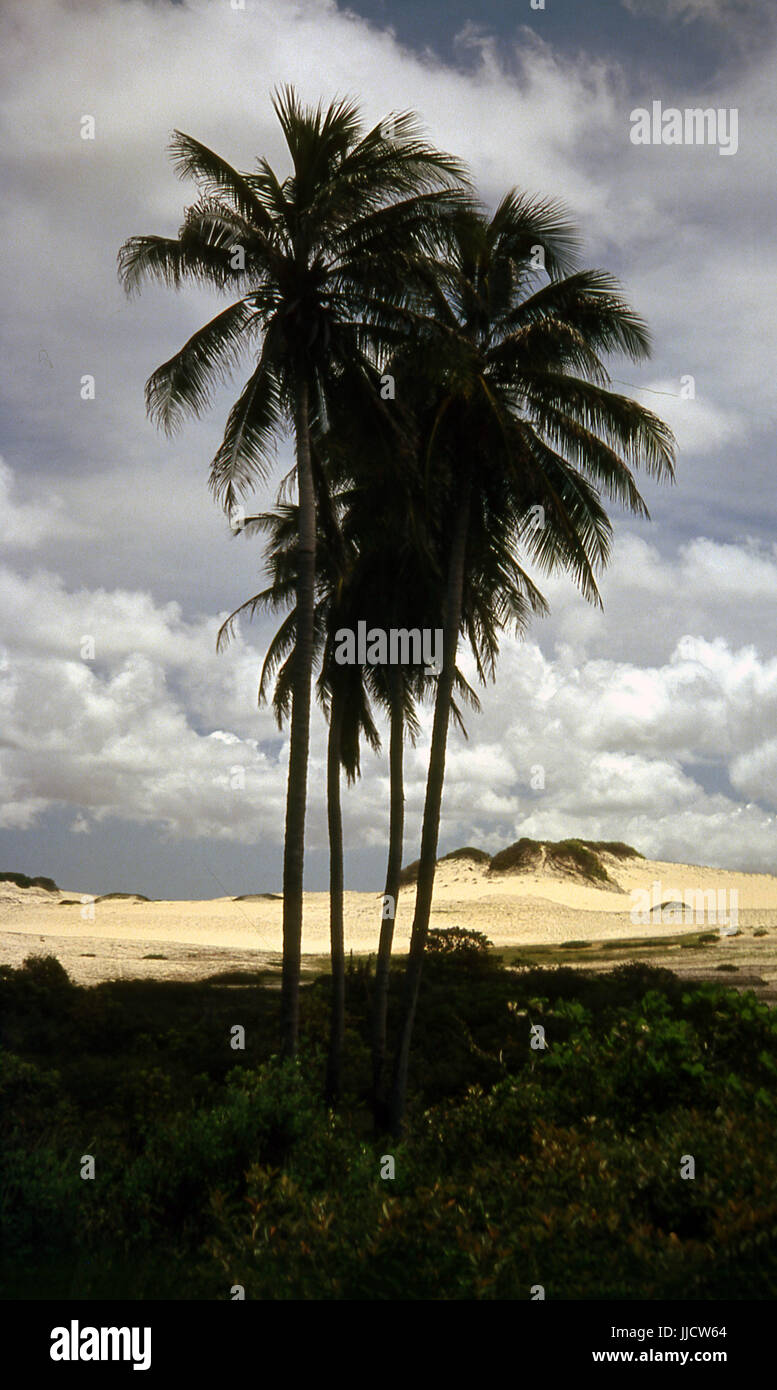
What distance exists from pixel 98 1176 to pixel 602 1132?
4186 millimetres

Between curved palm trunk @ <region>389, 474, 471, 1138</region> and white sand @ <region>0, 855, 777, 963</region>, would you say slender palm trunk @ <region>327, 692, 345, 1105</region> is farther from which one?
white sand @ <region>0, 855, 777, 963</region>

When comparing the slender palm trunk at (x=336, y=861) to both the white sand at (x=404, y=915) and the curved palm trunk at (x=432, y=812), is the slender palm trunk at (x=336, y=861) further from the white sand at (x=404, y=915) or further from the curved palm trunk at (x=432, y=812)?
the white sand at (x=404, y=915)

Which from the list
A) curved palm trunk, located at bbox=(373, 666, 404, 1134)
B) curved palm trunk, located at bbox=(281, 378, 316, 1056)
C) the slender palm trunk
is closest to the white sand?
the slender palm trunk

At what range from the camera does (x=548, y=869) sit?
74.6 metres

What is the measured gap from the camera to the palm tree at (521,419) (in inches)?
592

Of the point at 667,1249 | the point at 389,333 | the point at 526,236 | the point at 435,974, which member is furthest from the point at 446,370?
the point at 435,974

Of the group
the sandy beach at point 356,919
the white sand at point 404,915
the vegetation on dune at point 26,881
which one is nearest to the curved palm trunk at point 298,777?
the sandy beach at point 356,919

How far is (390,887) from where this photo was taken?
763 inches

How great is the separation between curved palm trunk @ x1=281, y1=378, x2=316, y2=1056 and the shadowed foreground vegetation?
221cm

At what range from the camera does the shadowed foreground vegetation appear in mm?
5512

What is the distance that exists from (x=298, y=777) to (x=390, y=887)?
19.1 ft

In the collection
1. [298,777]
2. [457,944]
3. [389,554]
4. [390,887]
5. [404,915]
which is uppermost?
[389,554]

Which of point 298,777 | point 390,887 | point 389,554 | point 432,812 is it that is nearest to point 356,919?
point 390,887

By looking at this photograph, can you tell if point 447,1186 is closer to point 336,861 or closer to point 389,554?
point 389,554
